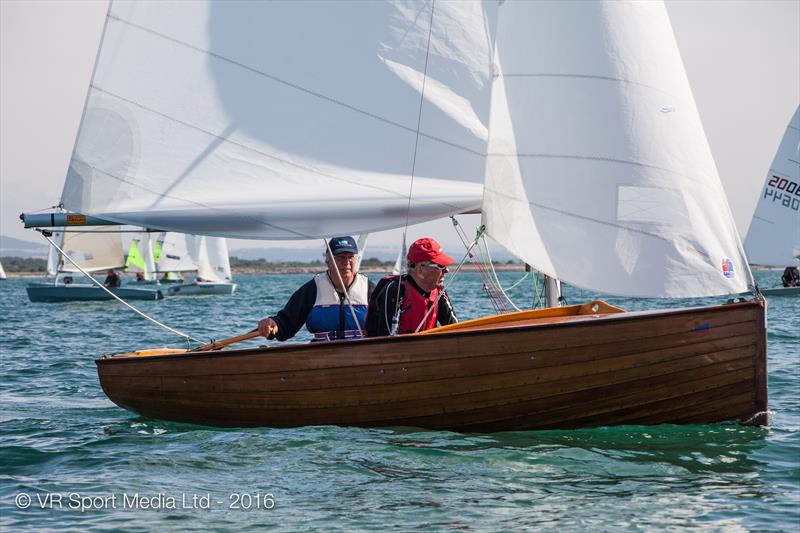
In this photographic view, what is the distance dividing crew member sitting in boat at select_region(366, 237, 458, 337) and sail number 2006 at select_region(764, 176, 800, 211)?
24.6 m

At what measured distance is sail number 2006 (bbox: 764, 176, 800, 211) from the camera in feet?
94.6

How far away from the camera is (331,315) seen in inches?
283

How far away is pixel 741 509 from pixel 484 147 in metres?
2.88

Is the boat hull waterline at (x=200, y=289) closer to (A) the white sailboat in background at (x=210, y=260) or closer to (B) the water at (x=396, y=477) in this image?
(A) the white sailboat in background at (x=210, y=260)

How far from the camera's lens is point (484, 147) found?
22.1 ft

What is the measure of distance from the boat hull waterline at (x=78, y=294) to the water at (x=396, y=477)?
28.5 meters

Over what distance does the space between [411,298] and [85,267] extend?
123 feet

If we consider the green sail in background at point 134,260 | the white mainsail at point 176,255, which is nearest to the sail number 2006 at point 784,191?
the white mainsail at point 176,255

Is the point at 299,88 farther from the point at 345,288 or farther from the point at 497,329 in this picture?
the point at 497,329

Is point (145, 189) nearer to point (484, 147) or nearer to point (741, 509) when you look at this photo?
point (484, 147)

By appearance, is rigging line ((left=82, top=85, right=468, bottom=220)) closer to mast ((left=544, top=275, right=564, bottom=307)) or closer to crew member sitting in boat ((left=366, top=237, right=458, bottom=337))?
crew member sitting in boat ((left=366, top=237, right=458, bottom=337))

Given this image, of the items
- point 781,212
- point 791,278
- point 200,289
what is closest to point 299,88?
point 781,212

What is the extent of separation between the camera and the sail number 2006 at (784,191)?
28.8 metres

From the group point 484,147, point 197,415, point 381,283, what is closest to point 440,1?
point 484,147
